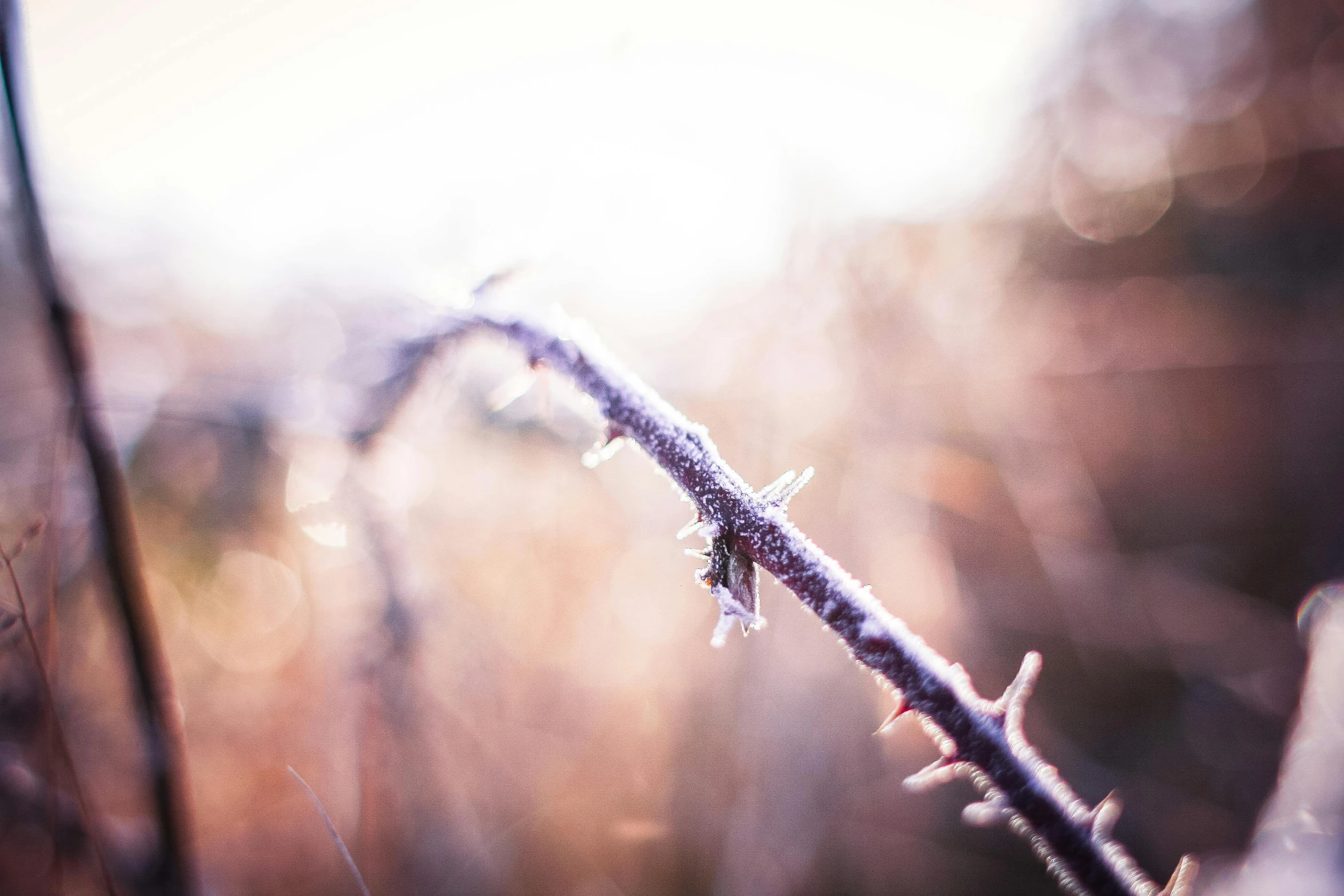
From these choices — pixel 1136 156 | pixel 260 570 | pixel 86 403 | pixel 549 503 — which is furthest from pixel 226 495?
pixel 1136 156

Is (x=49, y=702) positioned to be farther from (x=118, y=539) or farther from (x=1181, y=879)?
(x=1181, y=879)

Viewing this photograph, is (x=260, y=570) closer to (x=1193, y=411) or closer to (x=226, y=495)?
(x=226, y=495)

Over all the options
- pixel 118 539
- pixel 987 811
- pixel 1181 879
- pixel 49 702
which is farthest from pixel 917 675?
pixel 118 539

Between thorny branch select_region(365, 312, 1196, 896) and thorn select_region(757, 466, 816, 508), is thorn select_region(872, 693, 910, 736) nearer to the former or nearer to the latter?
thorny branch select_region(365, 312, 1196, 896)

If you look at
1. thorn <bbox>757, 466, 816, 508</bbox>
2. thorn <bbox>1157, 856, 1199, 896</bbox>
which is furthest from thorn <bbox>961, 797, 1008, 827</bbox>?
thorn <bbox>757, 466, 816, 508</bbox>

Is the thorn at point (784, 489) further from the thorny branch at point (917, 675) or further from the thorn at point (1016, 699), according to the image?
the thorn at point (1016, 699)

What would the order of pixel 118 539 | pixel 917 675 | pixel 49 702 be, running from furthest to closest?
pixel 118 539 → pixel 49 702 → pixel 917 675
